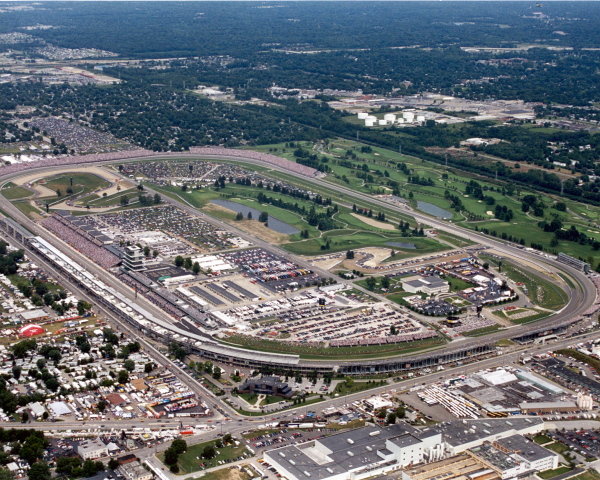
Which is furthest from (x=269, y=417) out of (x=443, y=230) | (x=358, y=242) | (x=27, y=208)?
(x=27, y=208)

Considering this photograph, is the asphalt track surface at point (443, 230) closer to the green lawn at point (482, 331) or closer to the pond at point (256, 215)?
the green lawn at point (482, 331)

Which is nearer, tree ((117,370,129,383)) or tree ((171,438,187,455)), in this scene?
tree ((171,438,187,455))

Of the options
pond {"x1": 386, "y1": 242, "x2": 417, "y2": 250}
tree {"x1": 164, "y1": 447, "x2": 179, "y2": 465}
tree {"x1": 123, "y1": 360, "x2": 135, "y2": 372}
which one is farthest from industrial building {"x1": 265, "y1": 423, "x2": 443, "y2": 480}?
pond {"x1": 386, "y1": 242, "x2": 417, "y2": 250}

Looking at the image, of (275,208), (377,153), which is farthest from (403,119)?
(275,208)

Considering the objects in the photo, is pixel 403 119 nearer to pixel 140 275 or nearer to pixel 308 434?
pixel 140 275

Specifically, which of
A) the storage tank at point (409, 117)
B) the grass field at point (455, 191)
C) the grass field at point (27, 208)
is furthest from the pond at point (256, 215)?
the storage tank at point (409, 117)

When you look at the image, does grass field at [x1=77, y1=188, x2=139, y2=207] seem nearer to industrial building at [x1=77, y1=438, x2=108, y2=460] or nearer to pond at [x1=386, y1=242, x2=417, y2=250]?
pond at [x1=386, y1=242, x2=417, y2=250]

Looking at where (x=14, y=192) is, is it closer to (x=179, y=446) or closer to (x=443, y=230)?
(x=443, y=230)
